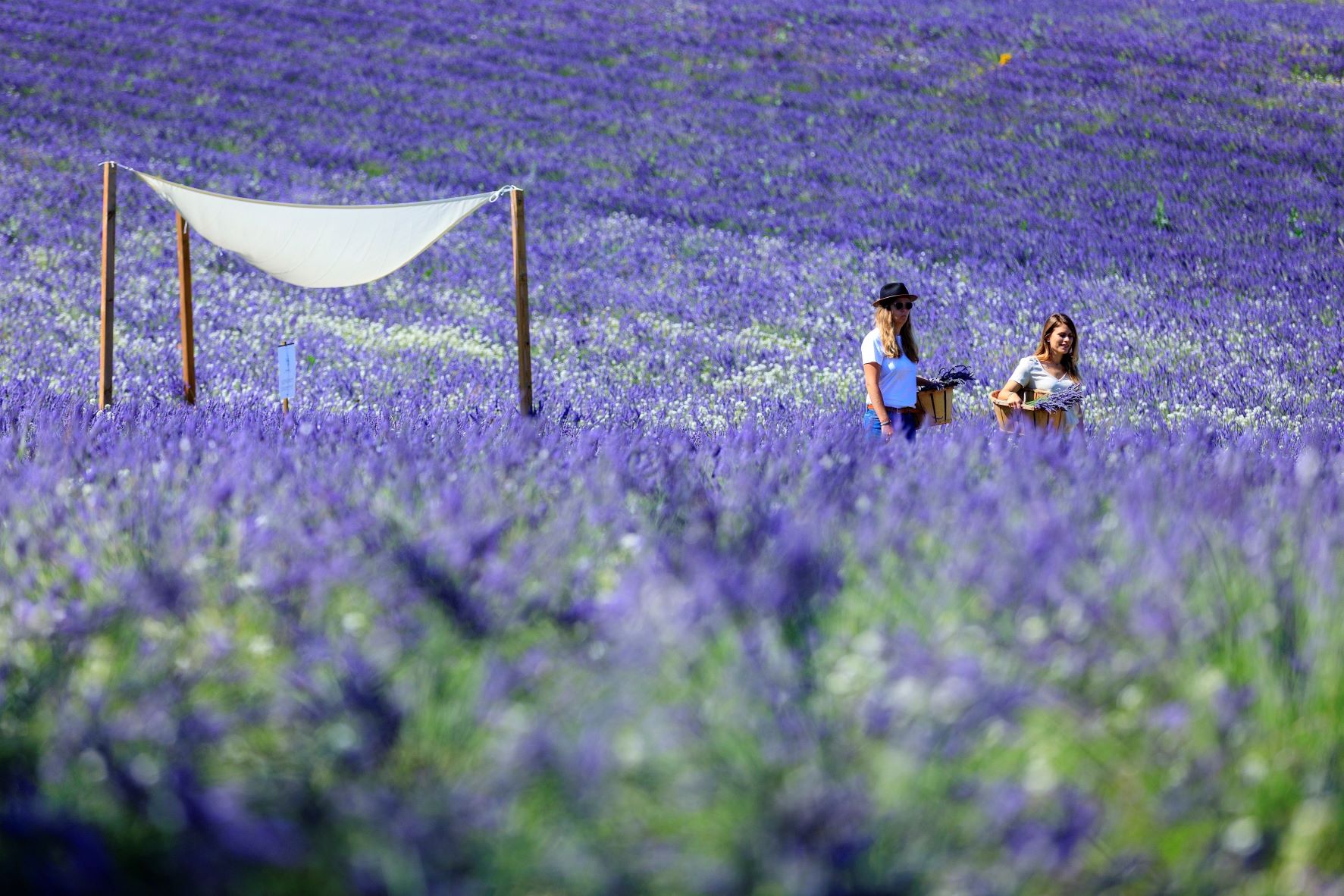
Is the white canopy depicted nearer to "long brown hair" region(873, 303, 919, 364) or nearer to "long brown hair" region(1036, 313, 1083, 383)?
"long brown hair" region(873, 303, 919, 364)

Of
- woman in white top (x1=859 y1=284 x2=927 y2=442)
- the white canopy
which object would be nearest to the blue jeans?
woman in white top (x1=859 y1=284 x2=927 y2=442)

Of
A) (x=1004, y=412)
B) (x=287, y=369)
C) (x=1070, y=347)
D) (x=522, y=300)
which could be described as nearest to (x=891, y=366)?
(x=1004, y=412)

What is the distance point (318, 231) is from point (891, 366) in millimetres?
3076

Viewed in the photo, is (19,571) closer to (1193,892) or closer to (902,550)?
(902,550)

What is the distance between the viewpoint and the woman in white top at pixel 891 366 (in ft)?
19.2

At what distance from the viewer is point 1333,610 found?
198cm

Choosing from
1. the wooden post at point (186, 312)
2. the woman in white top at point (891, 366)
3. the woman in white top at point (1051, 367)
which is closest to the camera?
the woman in white top at point (891, 366)

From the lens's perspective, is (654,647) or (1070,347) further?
(1070,347)

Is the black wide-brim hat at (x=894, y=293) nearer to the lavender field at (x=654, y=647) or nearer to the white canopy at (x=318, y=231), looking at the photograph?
the lavender field at (x=654, y=647)

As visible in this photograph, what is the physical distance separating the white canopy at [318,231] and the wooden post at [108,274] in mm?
211

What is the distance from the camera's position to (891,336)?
235 inches

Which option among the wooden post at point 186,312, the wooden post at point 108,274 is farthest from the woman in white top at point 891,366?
the wooden post at point 108,274

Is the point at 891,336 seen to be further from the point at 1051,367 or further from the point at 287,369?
the point at 287,369

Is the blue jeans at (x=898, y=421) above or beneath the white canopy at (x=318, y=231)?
beneath
